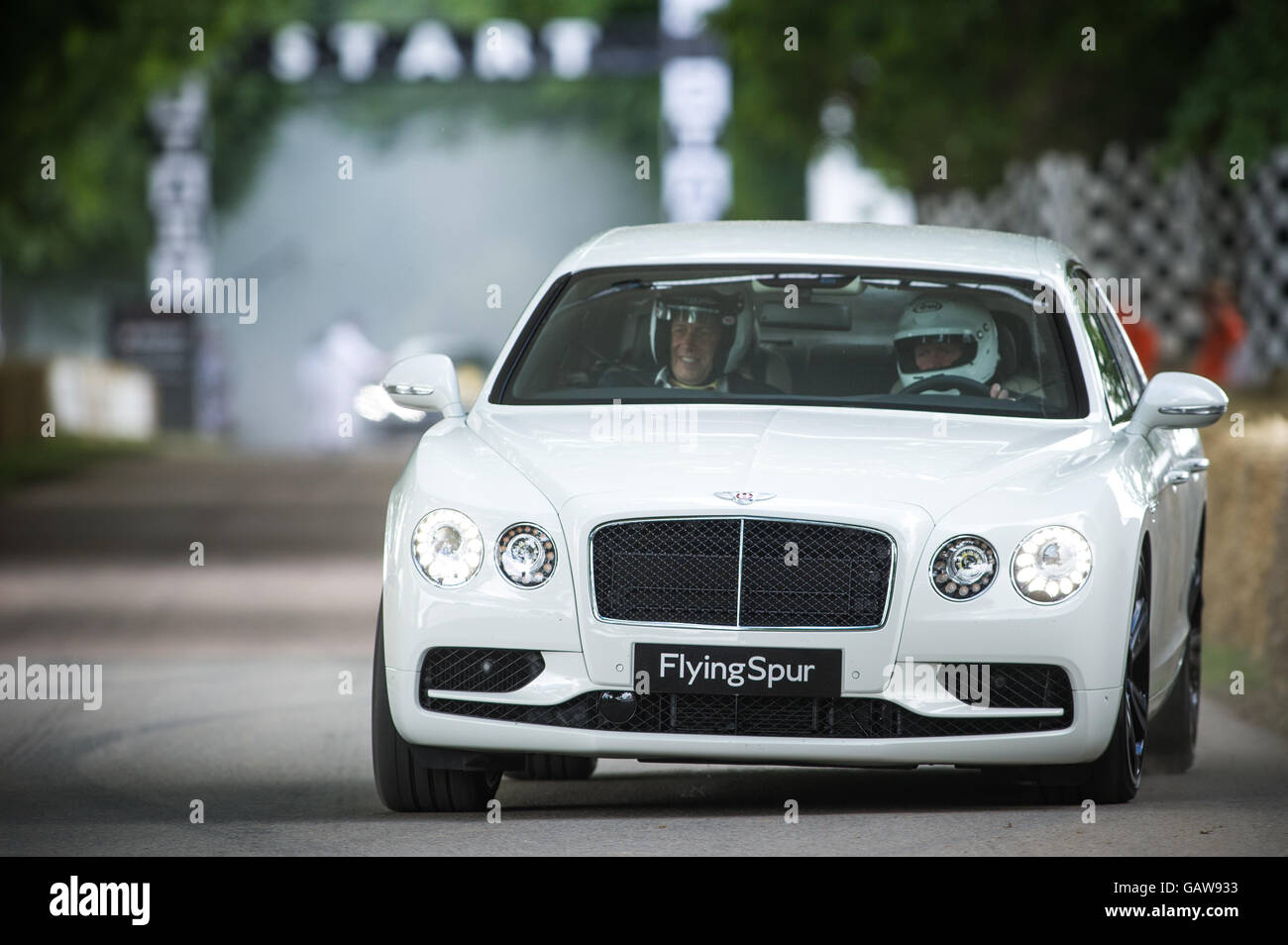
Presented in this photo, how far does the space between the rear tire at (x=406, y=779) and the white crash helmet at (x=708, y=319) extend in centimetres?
160

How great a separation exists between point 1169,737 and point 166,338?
1455 inches

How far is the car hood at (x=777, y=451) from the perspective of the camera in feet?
22.9

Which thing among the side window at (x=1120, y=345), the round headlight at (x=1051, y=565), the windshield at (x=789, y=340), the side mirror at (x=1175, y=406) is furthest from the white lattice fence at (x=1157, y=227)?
the round headlight at (x=1051, y=565)

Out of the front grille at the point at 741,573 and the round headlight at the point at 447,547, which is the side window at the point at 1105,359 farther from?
the round headlight at the point at 447,547

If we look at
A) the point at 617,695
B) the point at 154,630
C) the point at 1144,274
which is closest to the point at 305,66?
the point at 1144,274

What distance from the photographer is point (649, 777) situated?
333 inches

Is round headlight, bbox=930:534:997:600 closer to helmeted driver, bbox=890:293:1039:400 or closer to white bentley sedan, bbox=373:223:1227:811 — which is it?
white bentley sedan, bbox=373:223:1227:811

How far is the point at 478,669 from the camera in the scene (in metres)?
7.05

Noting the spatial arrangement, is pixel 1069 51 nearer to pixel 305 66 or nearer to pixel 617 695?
pixel 617 695

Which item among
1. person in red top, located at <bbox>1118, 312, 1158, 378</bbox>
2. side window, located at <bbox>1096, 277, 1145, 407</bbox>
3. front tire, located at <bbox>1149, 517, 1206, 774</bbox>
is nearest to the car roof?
side window, located at <bbox>1096, 277, 1145, 407</bbox>

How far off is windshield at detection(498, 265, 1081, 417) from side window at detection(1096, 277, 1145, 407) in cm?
71

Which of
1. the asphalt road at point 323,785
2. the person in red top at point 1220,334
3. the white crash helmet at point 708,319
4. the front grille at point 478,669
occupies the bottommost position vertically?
the asphalt road at point 323,785

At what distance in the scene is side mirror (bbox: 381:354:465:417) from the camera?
8086 millimetres

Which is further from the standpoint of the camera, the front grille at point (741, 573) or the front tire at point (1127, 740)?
the front tire at point (1127, 740)
